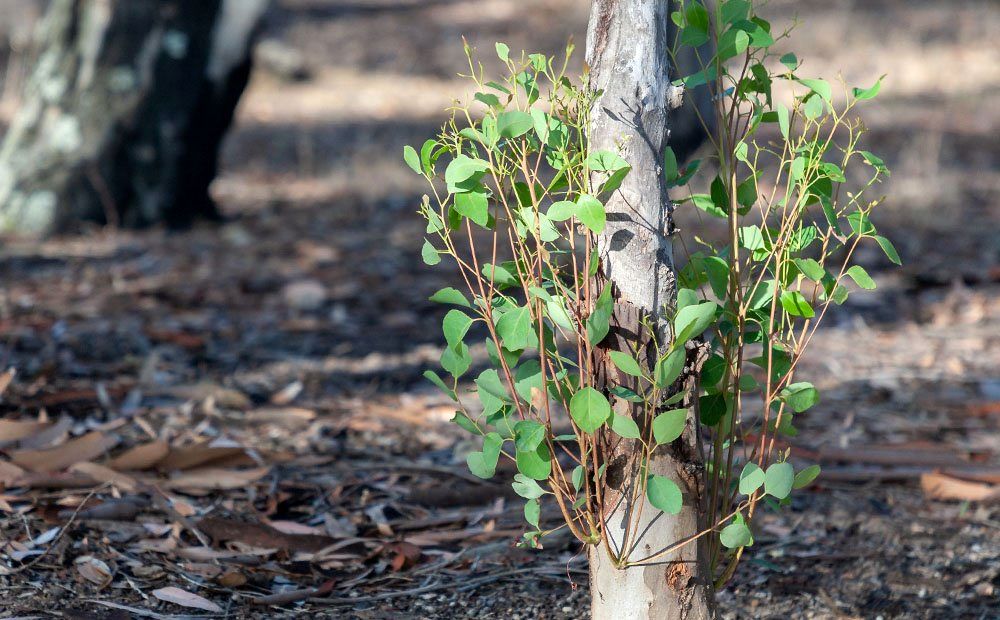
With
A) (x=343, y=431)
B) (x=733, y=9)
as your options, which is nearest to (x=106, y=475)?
(x=343, y=431)

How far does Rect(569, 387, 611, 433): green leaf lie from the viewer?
60.0 inches

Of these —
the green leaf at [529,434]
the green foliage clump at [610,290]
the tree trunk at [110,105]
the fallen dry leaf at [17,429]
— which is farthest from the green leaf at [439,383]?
the tree trunk at [110,105]

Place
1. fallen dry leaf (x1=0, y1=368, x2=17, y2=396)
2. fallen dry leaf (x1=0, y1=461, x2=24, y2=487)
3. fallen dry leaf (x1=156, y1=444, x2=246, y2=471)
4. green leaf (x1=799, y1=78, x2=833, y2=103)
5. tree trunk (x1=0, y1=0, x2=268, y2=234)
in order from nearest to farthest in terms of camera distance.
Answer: green leaf (x1=799, y1=78, x2=833, y2=103), fallen dry leaf (x1=0, y1=461, x2=24, y2=487), fallen dry leaf (x1=156, y1=444, x2=246, y2=471), fallen dry leaf (x1=0, y1=368, x2=17, y2=396), tree trunk (x1=0, y1=0, x2=268, y2=234)


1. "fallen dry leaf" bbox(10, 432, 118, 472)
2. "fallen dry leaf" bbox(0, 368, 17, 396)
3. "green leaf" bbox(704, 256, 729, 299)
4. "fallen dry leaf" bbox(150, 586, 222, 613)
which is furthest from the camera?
"fallen dry leaf" bbox(0, 368, 17, 396)

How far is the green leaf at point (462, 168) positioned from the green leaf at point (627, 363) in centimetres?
34

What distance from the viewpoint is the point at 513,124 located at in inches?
59.3

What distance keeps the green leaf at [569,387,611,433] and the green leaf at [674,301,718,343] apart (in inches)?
5.8

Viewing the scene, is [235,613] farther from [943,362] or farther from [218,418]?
[943,362]

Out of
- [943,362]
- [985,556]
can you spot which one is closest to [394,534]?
[985,556]

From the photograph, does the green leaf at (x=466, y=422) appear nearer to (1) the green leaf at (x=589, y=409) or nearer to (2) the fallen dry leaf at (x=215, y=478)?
(1) the green leaf at (x=589, y=409)

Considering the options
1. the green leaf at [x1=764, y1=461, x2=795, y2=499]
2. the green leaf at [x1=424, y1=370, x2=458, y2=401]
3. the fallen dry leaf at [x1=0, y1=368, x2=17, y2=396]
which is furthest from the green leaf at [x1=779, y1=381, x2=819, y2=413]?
the fallen dry leaf at [x1=0, y1=368, x2=17, y2=396]

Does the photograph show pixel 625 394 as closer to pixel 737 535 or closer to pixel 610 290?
pixel 610 290

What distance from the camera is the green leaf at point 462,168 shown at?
1.52m

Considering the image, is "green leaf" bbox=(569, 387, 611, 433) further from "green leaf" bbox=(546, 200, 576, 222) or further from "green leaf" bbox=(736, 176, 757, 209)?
"green leaf" bbox=(736, 176, 757, 209)
